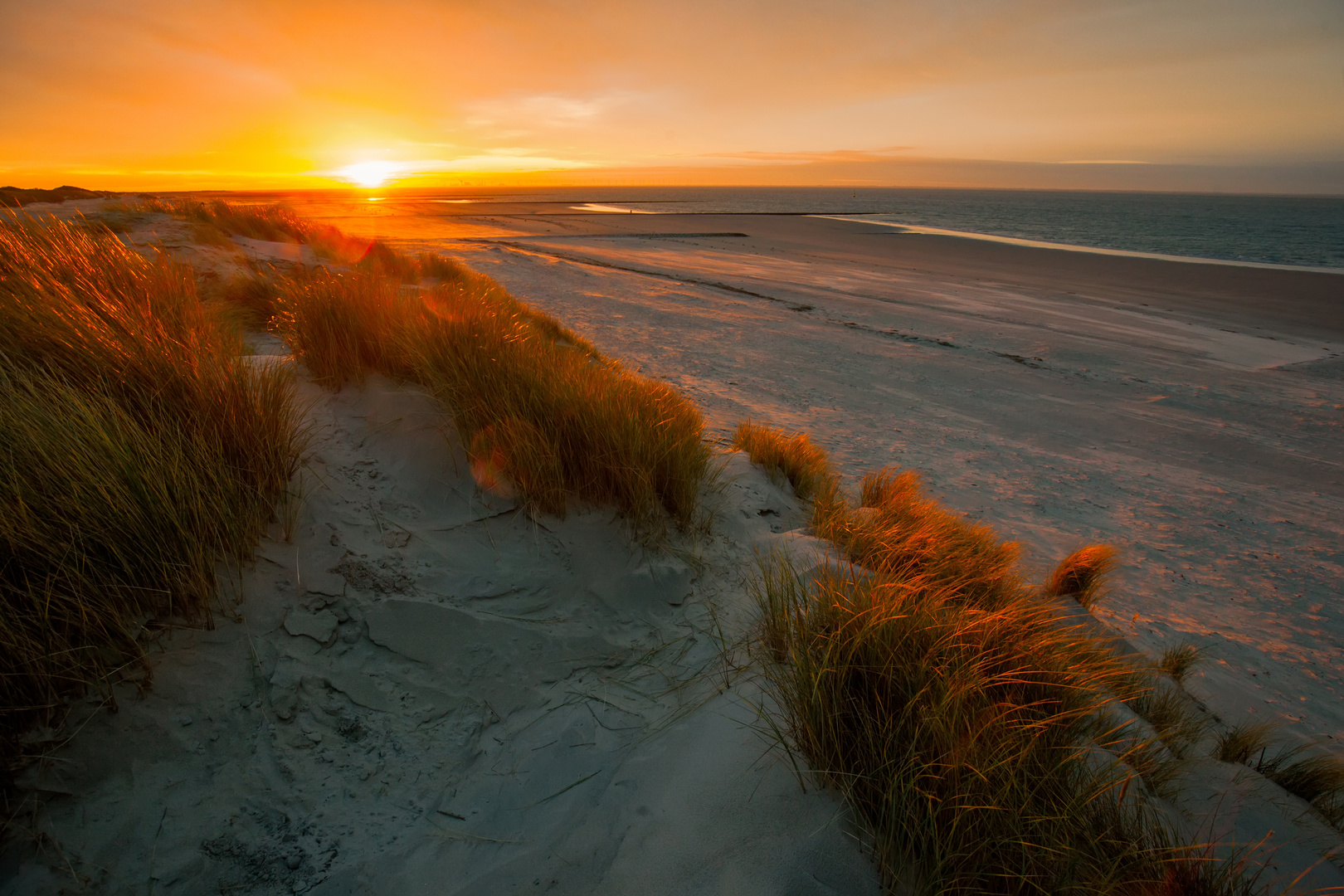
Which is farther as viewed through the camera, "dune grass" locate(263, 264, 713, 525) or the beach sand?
"dune grass" locate(263, 264, 713, 525)

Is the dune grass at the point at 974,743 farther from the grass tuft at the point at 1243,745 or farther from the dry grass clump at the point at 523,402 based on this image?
the dry grass clump at the point at 523,402

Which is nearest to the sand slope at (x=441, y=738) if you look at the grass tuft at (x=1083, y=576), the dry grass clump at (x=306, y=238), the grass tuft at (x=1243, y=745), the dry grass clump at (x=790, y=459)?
the dry grass clump at (x=790, y=459)

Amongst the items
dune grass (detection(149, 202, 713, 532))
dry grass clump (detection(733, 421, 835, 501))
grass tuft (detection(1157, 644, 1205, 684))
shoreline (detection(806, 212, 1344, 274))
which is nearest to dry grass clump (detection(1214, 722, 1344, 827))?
grass tuft (detection(1157, 644, 1205, 684))

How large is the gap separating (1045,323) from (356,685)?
44.5 ft

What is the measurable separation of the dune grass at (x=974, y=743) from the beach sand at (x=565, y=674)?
15cm

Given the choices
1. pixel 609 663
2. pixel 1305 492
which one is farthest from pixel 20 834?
pixel 1305 492

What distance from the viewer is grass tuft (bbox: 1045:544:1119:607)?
3434 mm

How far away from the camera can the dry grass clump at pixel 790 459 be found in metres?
4.00

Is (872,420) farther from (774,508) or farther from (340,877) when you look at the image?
(340,877)

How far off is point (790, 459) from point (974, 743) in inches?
106

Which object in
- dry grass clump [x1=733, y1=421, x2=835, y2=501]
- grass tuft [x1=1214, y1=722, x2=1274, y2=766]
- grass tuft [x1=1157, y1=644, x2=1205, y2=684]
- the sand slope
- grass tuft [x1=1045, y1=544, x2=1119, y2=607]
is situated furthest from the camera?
dry grass clump [x1=733, y1=421, x2=835, y2=501]

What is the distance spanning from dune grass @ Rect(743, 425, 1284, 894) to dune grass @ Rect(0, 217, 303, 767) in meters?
2.10

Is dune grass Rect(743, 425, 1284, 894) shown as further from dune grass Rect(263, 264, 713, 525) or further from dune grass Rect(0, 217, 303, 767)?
dune grass Rect(0, 217, 303, 767)

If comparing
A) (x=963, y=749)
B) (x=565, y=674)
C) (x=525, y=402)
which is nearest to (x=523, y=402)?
(x=525, y=402)
